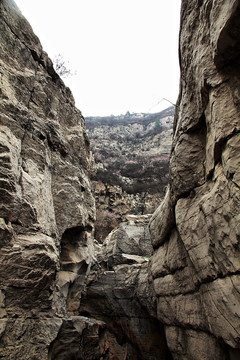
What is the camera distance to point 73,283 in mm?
10102

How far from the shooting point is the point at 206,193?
5.25 m

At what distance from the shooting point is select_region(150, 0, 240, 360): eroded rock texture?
420cm

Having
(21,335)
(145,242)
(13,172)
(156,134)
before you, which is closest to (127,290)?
(145,242)

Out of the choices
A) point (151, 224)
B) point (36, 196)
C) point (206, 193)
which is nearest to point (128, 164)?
point (151, 224)

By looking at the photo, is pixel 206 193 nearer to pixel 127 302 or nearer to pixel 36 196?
pixel 36 196

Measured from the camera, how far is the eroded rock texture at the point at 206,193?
4195mm

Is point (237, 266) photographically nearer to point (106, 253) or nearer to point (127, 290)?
point (127, 290)

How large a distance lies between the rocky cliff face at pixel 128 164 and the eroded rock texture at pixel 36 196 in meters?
14.8

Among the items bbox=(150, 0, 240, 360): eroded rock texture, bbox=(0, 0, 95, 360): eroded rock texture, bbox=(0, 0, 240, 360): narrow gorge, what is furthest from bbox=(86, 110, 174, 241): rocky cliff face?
bbox=(150, 0, 240, 360): eroded rock texture

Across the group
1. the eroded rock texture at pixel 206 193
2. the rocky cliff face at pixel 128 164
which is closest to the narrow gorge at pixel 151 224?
the eroded rock texture at pixel 206 193

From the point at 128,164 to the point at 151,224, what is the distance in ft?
105

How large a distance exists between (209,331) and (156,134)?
167 ft

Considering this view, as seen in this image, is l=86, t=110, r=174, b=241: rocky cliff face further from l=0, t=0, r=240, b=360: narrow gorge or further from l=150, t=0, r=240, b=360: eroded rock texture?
l=150, t=0, r=240, b=360: eroded rock texture

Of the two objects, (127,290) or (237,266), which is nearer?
(237,266)
